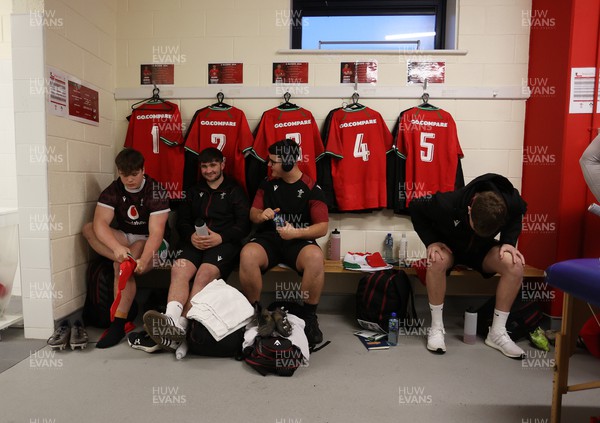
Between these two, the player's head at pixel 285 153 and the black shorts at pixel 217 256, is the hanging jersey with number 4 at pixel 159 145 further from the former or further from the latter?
the player's head at pixel 285 153

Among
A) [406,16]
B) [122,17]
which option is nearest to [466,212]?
[406,16]

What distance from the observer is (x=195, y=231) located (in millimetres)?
2527

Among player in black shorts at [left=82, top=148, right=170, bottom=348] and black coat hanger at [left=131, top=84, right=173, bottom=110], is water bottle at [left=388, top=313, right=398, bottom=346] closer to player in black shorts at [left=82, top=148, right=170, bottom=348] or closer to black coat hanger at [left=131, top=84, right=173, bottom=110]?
player in black shorts at [left=82, top=148, right=170, bottom=348]

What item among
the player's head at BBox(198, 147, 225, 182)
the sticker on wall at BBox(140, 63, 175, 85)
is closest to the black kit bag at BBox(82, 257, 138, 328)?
the player's head at BBox(198, 147, 225, 182)

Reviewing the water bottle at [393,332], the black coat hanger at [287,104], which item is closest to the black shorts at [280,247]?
the water bottle at [393,332]

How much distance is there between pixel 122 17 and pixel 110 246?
192cm

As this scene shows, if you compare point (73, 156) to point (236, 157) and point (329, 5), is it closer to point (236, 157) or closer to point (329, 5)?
point (236, 157)

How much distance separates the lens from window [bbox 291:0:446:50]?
3.17 metres

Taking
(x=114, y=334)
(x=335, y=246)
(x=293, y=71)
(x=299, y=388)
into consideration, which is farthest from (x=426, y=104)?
(x=114, y=334)

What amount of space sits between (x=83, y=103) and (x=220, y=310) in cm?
177

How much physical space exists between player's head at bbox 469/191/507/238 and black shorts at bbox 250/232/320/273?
991mm

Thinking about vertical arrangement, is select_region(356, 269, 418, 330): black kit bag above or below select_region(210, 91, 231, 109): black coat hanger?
below

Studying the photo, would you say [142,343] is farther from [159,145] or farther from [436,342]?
[436,342]

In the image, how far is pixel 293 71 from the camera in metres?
2.95
